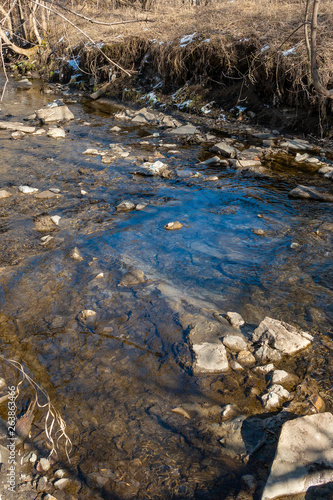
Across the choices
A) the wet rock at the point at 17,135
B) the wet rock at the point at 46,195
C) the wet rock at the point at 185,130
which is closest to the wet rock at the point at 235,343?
the wet rock at the point at 46,195

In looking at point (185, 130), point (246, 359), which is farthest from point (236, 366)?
point (185, 130)

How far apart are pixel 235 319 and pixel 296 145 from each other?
537 centimetres

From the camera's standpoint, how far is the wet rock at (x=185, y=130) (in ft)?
26.6

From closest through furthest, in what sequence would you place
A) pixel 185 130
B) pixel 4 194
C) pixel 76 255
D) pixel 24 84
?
1. pixel 76 255
2. pixel 4 194
3. pixel 185 130
4. pixel 24 84

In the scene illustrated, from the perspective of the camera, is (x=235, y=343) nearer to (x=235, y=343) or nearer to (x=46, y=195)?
(x=235, y=343)

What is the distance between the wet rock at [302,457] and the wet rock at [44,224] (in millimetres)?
3315

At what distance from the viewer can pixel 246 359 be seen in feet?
8.38

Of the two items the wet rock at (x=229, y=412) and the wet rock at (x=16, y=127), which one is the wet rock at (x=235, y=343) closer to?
the wet rock at (x=229, y=412)

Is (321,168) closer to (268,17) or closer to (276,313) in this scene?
(276,313)

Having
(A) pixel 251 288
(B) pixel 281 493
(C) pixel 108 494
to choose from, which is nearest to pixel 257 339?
(A) pixel 251 288

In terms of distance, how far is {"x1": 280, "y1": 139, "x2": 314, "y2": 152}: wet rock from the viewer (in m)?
7.11

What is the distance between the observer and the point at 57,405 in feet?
7.44

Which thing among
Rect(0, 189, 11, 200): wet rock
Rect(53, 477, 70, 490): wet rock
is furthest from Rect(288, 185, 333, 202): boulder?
Rect(53, 477, 70, 490): wet rock

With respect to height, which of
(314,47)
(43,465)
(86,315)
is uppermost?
(314,47)
